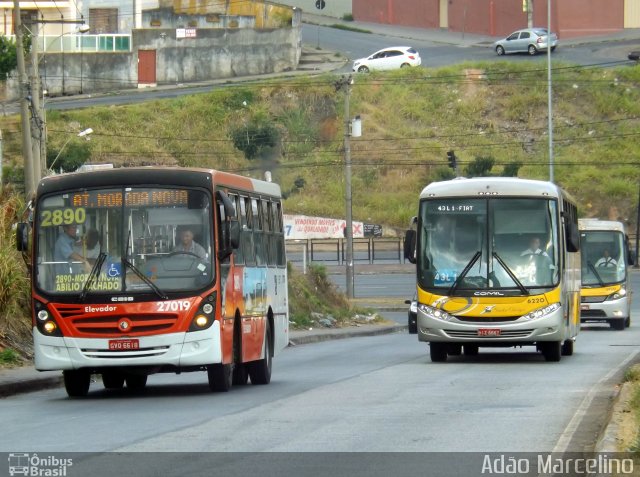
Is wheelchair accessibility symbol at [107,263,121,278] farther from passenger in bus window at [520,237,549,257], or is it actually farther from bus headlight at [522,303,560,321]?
passenger in bus window at [520,237,549,257]

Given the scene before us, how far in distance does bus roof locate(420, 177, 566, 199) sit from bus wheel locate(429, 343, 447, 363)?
2519 millimetres

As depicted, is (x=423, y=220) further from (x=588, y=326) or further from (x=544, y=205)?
(x=588, y=326)

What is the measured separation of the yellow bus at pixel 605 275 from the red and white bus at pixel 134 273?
2155 cm

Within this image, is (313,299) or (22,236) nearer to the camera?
(22,236)

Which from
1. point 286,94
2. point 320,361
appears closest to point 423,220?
point 320,361

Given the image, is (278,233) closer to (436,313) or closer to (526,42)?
(436,313)

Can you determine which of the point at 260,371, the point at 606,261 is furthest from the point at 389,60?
the point at 260,371

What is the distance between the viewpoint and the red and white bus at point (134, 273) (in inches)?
629

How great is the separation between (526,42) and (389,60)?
8129mm

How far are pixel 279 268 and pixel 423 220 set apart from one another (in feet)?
9.94

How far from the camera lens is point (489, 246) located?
22.2 meters

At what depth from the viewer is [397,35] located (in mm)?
89500

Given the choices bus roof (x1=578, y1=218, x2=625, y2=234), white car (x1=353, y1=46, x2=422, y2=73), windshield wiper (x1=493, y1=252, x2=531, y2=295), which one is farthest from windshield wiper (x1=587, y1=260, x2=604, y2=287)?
white car (x1=353, y1=46, x2=422, y2=73)

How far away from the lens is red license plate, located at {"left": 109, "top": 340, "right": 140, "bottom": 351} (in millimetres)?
15914
